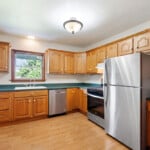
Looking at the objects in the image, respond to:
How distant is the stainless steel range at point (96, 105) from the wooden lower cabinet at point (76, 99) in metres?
0.41

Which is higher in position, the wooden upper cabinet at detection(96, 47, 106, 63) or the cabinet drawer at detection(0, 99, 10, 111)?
the wooden upper cabinet at detection(96, 47, 106, 63)

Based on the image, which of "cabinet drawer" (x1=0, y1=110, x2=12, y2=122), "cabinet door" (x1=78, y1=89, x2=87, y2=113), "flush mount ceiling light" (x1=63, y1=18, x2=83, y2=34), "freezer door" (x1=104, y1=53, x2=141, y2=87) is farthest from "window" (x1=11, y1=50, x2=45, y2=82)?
"freezer door" (x1=104, y1=53, x2=141, y2=87)

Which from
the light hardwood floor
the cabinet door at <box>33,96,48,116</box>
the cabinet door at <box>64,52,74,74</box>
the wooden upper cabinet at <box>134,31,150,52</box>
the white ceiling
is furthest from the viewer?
the cabinet door at <box>64,52,74,74</box>

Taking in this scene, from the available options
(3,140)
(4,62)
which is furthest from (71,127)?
(4,62)

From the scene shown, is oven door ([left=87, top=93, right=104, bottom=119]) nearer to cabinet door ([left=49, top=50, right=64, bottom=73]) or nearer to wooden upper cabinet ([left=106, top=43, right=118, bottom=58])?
wooden upper cabinet ([left=106, top=43, right=118, bottom=58])

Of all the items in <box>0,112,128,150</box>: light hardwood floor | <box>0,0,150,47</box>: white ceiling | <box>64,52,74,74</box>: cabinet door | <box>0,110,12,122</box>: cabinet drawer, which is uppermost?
<box>0,0,150,47</box>: white ceiling

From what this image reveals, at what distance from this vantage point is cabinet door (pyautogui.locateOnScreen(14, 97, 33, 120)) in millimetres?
3301

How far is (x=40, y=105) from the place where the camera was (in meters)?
3.64

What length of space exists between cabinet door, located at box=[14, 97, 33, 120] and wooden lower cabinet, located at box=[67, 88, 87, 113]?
1.27m

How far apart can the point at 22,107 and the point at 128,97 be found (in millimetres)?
2718

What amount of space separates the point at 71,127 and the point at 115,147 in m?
1.20

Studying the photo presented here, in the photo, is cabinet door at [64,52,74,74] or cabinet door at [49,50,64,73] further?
cabinet door at [64,52,74,74]

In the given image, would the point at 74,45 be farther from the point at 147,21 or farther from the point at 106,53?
the point at 147,21

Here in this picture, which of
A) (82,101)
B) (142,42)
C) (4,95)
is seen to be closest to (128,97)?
(142,42)
